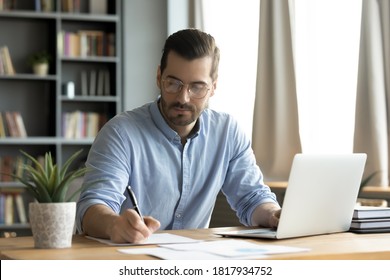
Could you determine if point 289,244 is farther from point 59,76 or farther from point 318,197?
point 59,76

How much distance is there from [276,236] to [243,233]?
0.44 ft

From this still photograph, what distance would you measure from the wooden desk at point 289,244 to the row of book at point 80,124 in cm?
451

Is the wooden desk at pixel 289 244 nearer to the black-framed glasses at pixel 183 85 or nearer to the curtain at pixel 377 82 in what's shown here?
the black-framed glasses at pixel 183 85

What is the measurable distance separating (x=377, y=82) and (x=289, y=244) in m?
A: 2.74

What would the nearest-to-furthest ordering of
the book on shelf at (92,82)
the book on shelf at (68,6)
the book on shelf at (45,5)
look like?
the book on shelf at (45,5), the book on shelf at (68,6), the book on shelf at (92,82)

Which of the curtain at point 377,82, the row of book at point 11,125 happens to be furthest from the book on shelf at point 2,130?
the curtain at point 377,82

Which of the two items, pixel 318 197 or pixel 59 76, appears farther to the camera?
pixel 59 76

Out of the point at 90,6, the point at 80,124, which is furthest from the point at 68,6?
the point at 80,124

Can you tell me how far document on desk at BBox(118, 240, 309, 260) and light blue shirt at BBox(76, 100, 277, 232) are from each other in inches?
25.8

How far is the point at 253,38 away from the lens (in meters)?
5.80

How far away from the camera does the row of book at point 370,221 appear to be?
2334mm

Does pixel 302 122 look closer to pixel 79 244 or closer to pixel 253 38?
pixel 253 38

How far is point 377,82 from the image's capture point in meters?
4.54

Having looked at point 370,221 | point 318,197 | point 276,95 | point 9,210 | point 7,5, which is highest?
point 7,5
